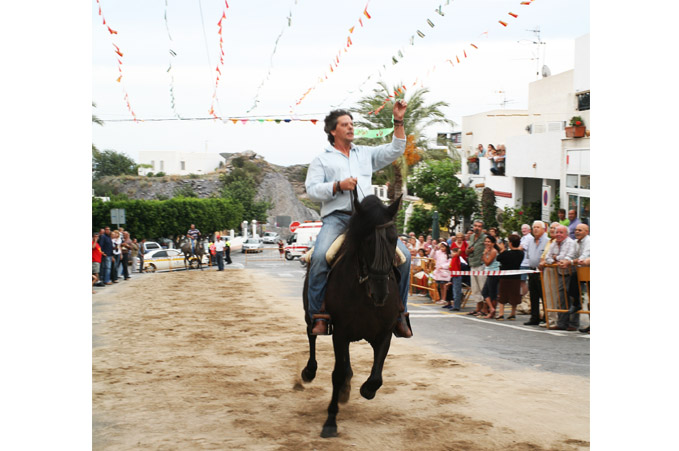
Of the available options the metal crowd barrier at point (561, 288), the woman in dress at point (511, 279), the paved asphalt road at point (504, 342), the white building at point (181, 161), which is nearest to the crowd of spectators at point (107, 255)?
the paved asphalt road at point (504, 342)

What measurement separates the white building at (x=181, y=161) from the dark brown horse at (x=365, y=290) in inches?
4786

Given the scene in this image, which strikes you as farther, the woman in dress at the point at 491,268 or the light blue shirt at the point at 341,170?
the woman in dress at the point at 491,268

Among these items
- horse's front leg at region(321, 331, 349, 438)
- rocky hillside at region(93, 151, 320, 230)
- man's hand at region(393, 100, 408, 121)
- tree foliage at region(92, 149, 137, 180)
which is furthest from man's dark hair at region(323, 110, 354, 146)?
tree foliage at region(92, 149, 137, 180)

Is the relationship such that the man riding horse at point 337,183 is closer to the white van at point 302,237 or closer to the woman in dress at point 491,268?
the woman in dress at point 491,268

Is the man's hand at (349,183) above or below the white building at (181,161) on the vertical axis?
below

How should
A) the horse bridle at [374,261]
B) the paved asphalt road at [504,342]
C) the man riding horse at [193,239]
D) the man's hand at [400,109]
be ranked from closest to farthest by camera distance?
the horse bridle at [374,261] → the man's hand at [400,109] → the paved asphalt road at [504,342] → the man riding horse at [193,239]

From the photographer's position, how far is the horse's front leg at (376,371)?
6.13m

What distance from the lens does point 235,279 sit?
84.3ft

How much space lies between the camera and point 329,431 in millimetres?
6141

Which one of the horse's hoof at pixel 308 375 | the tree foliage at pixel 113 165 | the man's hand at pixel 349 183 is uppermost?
the tree foliage at pixel 113 165

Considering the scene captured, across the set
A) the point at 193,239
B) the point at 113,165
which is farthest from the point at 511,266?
the point at 113,165

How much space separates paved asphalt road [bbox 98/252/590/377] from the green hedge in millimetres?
44907

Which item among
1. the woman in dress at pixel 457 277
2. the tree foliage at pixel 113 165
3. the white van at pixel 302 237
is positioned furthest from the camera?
the tree foliage at pixel 113 165
